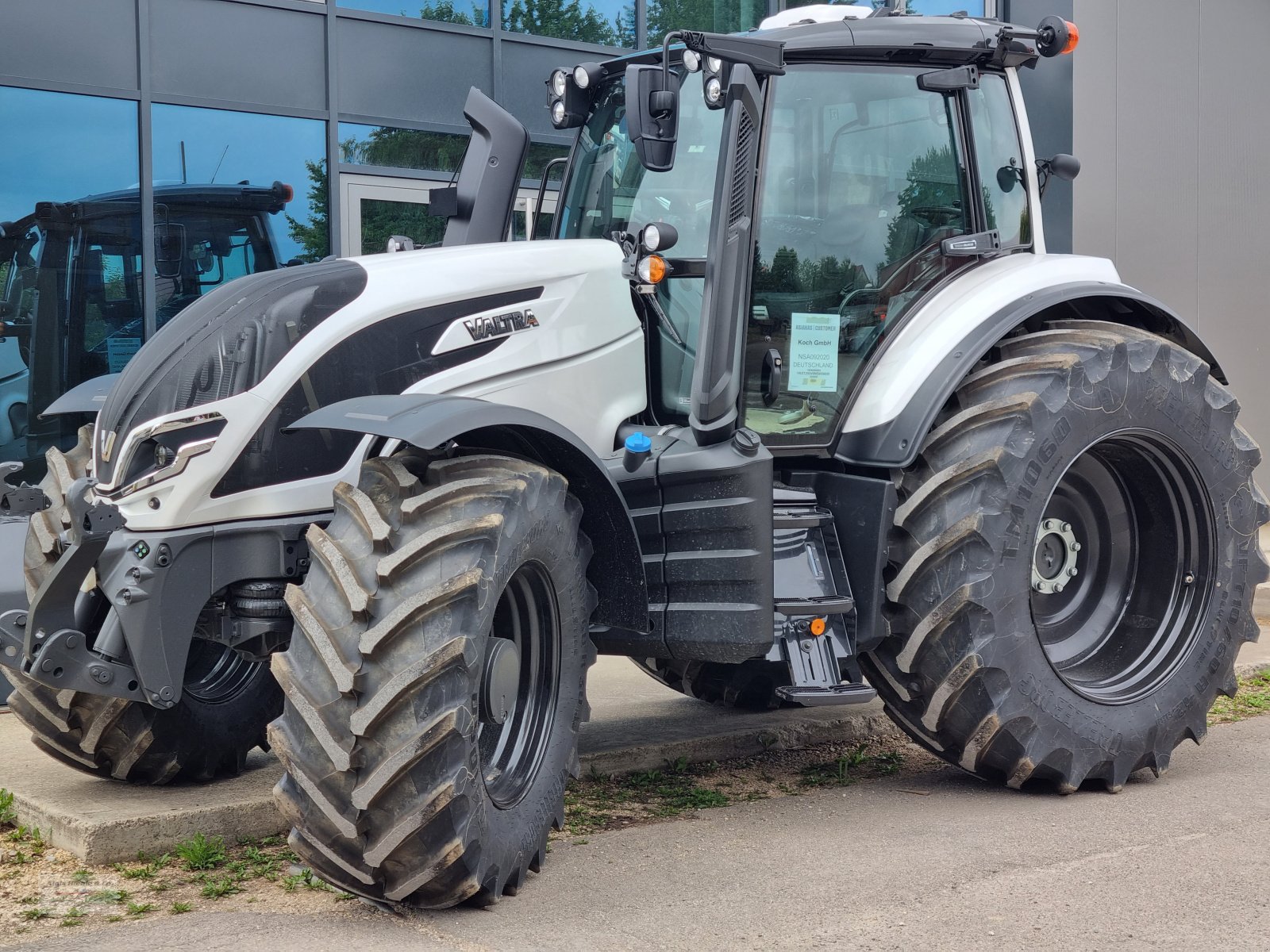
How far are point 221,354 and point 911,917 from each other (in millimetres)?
2492

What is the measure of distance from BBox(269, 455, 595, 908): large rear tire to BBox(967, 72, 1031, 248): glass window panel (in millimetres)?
2493

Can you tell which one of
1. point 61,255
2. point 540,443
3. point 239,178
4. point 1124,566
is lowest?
point 1124,566

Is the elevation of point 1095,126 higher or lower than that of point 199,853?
higher

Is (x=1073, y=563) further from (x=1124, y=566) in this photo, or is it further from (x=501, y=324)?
(x=501, y=324)

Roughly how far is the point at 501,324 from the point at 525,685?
115 centimetres

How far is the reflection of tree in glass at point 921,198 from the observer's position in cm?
518

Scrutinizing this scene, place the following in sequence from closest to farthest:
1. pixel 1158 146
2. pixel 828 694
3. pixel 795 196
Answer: pixel 828 694 → pixel 795 196 → pixel 1158 146

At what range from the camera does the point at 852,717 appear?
6230 millimetres

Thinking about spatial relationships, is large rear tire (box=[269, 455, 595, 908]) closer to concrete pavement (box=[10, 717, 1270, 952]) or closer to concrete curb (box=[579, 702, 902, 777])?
concrete pavement (box=[10, 717, 1270, 952])

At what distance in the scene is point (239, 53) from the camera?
935 cm

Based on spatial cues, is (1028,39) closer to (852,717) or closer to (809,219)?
(809,219)

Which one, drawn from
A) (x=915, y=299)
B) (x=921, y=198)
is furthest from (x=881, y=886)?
(x=921, y=198)

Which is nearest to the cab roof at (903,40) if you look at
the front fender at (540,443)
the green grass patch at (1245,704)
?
the front fender at (540,443)

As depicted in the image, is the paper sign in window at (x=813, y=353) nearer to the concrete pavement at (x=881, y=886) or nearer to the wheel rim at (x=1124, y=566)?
the wheel rim at (x=1124, y=566)
